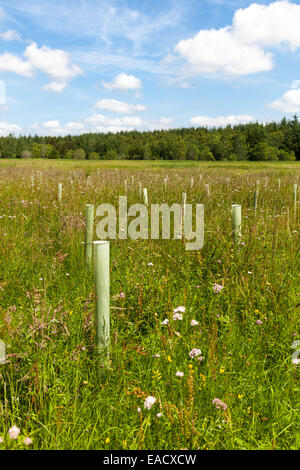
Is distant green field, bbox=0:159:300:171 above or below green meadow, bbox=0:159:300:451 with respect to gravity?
above

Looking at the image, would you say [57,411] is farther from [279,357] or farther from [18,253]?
[18,253]

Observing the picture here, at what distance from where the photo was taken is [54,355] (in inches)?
82.0

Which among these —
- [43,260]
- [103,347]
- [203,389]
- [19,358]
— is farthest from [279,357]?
[43,260]
